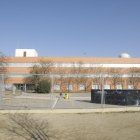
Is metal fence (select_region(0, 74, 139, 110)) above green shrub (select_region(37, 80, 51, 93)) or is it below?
below

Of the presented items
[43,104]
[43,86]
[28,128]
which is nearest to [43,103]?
[43,104]

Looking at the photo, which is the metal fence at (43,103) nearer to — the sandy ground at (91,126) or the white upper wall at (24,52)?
the sandy ground at (91,126)

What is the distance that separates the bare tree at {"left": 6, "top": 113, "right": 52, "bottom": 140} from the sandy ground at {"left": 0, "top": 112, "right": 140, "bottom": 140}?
0.24m

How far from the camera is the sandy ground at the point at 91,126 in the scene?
523 inches

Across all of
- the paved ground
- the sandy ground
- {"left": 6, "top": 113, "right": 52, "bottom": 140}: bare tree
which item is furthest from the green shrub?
{"left": 6, "top": 113, "right": 52, "bottom": 140}: bare tree

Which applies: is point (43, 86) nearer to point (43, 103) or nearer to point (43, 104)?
point (43, 103)

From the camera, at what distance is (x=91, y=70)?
88938 millimetres

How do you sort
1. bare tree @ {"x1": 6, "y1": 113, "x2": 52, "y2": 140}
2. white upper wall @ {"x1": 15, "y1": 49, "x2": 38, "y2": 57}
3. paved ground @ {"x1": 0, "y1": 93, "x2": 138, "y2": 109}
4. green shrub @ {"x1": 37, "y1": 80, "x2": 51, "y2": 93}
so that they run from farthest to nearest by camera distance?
white upper wall @ {"x1": 15, "y1": 49, "x2": 38, "y2": 57} < green shrub @ {"x1": 37, "y1": 80, "x2": 51, "y2": 93} < paved ground @ {"x1": 0, "y1": 93, "x2": 138, "y2": 109} < bare tree @ {"x1": 6, "y1": 113, "x2": 52, "y2": 140}

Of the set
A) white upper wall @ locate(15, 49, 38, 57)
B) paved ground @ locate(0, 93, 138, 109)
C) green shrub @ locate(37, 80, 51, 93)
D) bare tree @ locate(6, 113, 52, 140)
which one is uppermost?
white upper wall @ locate(15, 49, 38, 57)

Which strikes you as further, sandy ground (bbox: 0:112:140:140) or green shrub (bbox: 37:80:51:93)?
green shrub (bbox: 37:80:51:93)

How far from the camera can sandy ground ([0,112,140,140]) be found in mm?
13297

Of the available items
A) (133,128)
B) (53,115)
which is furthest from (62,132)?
(53,115)

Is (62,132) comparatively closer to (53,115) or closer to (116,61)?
(53,115)

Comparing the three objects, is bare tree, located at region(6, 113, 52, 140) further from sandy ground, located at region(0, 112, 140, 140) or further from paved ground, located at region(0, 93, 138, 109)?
paved ground, located at region(0, 93, 138, 109)
